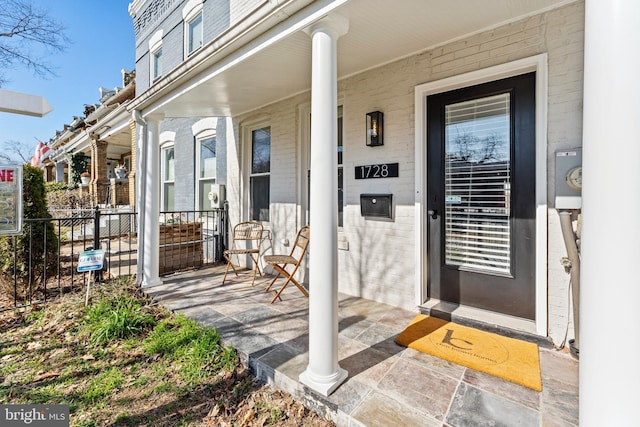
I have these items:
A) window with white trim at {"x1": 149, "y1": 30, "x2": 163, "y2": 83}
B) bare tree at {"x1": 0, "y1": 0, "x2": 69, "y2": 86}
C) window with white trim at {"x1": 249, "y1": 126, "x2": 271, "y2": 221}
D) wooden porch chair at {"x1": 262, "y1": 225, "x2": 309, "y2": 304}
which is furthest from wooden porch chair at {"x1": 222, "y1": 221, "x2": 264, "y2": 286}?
bare tree at {"x1": 0, "y1": 0, "x2": 69, "y2": 86}

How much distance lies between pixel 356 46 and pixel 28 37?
27.9 feet

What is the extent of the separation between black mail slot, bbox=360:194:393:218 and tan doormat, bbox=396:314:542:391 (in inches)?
45.9

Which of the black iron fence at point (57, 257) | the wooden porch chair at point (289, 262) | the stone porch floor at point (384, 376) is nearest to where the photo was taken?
the stone porch floor at point (384, 376)

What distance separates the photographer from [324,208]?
189 centimetres

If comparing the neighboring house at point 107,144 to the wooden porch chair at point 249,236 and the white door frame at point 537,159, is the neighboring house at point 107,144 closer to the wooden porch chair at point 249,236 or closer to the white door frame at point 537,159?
the wooden porch chair at point 249,236

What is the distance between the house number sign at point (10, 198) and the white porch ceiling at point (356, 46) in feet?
5.92

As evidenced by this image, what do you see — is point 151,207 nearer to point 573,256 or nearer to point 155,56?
point 573,256

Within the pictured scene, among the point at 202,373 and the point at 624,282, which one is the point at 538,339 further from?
the point at 202,373

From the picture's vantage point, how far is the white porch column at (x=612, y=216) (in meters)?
0.96

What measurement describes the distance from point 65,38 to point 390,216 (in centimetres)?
897

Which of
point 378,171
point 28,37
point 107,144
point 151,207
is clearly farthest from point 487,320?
point 107,144

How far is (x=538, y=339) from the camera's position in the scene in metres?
2.35

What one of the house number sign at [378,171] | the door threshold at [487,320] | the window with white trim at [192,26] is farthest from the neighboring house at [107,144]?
the door threshold at [487,320]

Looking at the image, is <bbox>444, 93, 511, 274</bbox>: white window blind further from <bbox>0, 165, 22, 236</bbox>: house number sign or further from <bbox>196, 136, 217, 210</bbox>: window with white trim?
<bbox>196, 136, 217, 210</bbox>: window with white trim
